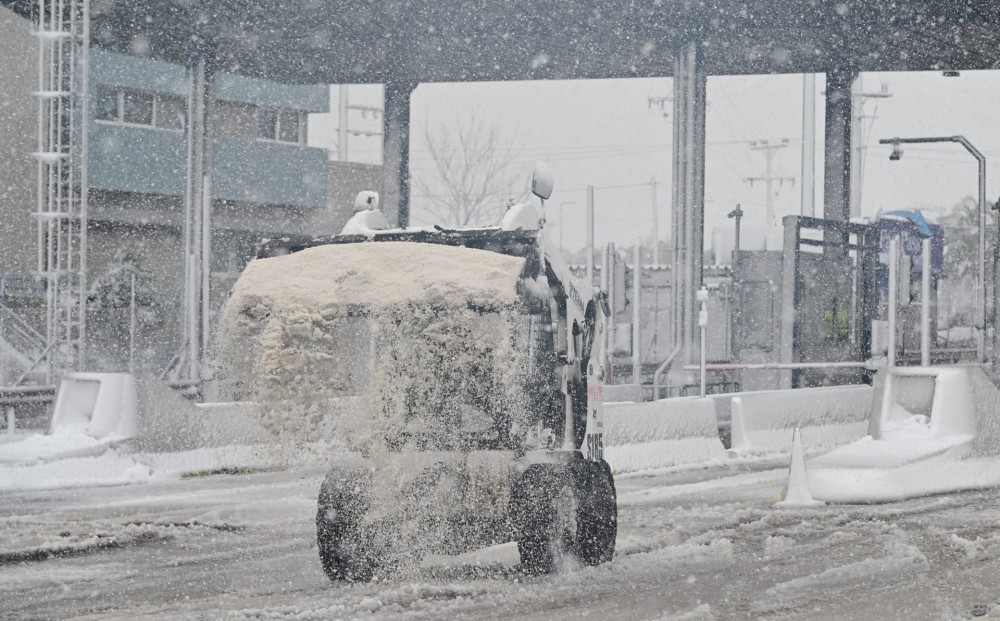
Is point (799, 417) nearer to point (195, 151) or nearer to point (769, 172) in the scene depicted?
point (195, 151)

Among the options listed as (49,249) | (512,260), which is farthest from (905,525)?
(49,249)

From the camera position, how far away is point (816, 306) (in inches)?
1040

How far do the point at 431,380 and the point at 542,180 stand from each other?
67.5 inches

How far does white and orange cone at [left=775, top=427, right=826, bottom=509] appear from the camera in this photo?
13539mm

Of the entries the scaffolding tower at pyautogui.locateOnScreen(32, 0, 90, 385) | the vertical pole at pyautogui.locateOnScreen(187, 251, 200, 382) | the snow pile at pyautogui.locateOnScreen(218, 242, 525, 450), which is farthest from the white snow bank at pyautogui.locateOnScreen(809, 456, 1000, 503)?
the scaffolding tower at pyautogui.locateOnScreen(32, 0, 90, 385)

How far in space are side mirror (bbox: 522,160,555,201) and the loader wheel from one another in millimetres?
2260

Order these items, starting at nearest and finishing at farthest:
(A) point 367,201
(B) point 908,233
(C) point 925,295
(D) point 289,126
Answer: (A) point 367,201 → (C) point 925,295 → (B) point 908,233 → (D) point 289,126

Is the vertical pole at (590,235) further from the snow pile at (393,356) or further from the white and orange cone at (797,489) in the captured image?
the snow pile at (393,356)

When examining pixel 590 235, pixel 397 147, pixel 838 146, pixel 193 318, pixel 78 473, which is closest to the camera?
pixel 78 473

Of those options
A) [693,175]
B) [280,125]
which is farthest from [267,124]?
[693,175]

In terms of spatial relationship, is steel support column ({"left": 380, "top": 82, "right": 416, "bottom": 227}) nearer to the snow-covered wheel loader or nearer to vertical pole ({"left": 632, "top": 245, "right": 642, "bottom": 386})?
vertical pole ({"left": 632, "top": 245, "right": 642, "bottom": 386})

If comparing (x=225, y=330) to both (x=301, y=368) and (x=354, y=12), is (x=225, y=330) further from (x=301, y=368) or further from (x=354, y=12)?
(x=354, y=12)

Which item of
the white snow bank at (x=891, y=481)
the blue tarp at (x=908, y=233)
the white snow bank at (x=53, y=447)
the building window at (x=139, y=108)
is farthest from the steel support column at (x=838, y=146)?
the building window at (x=139, y=108)

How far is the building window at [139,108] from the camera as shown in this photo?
44375 mm
